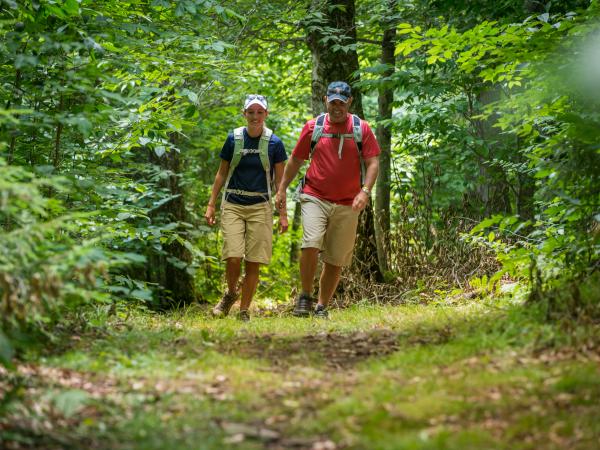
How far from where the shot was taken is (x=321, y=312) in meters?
7.95

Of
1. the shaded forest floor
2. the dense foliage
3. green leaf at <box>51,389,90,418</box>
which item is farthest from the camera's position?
the dense foliage

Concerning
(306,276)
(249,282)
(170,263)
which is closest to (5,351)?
(249,282)

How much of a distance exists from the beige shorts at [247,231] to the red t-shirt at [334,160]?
59 cm

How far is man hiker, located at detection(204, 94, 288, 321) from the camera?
7.75 meters

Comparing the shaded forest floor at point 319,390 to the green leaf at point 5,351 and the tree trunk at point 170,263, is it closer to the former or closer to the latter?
the green leaf at point 5,351

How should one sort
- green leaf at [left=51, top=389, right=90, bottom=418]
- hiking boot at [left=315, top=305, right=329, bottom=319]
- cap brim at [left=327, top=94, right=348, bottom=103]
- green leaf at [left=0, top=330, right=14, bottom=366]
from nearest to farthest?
1. green leaf at [left=51, top=389, right=90, bottom=418]
2. green leaf at [left=0, top=330, right=14, bottom=366]
3. cap brim at [left=327, top=94, right=348, bottom=103]
4. hiking boot at [left=315, top=305, right=329, bottom=319]

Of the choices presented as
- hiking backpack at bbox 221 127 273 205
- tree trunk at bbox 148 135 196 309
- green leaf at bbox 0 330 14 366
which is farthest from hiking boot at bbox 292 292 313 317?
green leaf at bbox 0 330 14 366

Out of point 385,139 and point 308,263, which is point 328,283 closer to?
point 308,263

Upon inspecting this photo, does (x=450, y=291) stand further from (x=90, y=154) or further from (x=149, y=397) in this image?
(x=149, y=397)

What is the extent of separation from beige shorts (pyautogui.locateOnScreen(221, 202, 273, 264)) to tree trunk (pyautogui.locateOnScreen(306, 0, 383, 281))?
2.46 m

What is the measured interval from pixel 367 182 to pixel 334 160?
431 mm

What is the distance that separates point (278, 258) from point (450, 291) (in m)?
7.64

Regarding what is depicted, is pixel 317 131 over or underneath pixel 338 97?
underneath

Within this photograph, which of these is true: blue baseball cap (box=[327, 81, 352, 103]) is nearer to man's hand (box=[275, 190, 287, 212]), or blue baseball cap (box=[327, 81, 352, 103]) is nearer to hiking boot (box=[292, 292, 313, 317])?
man's hand (box=[275, 190, 287, 212])
